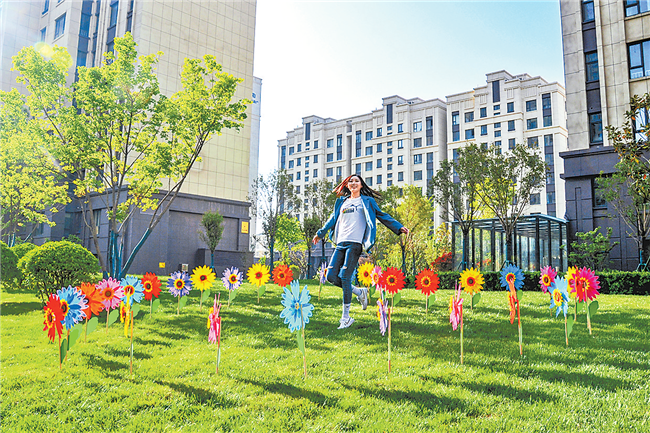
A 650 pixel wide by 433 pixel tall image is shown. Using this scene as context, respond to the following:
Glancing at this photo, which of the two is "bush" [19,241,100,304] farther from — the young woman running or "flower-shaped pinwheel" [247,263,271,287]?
the young woman running

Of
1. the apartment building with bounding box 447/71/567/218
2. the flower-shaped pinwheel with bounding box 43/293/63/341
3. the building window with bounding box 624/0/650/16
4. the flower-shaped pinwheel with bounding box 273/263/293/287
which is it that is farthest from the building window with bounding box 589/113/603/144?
the apartment building with bounding box 447/71/567/218

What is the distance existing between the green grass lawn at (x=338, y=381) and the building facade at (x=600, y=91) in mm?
17264

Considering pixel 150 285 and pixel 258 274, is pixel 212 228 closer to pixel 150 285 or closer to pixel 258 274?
pixel 258 274

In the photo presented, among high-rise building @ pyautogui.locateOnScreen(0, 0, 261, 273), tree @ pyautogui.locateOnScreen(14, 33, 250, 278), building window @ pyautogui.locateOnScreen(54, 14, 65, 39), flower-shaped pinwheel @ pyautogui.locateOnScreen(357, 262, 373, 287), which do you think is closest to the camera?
flower-shaped pinwheel @ pyautogui.locateOnScreen(357, 262, 373, 287)

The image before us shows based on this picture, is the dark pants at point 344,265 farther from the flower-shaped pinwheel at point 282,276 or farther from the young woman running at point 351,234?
the flower-shaped pinwheel at point 282,276

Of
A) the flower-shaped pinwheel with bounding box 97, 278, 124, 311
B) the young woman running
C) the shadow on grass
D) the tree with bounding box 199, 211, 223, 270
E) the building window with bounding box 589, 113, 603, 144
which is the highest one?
the building window with bounding box 589, 113, 603, 144

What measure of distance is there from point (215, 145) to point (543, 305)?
24.9 metres

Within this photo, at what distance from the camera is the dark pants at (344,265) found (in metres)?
6.78

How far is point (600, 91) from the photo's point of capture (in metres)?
22.4

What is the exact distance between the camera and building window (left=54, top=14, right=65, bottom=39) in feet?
111

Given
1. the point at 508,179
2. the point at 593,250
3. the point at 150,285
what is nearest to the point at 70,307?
the point at 150,285

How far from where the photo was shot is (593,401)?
11.5ft

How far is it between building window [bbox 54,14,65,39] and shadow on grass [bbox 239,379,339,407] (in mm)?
37792

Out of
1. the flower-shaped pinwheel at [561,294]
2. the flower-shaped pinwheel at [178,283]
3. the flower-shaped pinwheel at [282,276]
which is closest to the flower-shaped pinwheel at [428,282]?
the flower-shaped pinwheel at [561,294]
